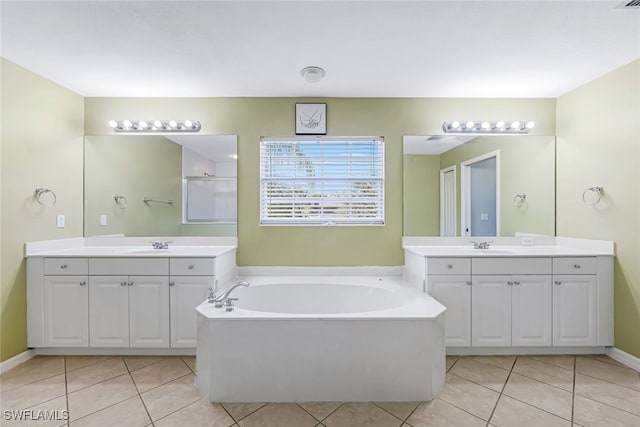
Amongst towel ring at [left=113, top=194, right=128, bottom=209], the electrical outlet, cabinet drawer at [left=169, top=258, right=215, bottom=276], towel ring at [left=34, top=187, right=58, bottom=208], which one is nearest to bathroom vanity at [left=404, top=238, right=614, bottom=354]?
the electrical outlet

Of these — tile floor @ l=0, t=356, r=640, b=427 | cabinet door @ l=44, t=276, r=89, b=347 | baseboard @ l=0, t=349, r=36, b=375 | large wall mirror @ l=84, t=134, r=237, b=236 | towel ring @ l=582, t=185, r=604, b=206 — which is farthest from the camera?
large wall mirror @ l=84, t=134, r=237, b=236

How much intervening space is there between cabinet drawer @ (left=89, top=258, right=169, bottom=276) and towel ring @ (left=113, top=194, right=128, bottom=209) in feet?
2.39

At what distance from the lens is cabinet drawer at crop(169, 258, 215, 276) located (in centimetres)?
239

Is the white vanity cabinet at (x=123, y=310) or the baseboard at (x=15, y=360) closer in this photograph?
the baseboard at (x=15, y=360)

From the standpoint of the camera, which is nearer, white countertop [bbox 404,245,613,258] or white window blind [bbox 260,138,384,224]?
white countertop [bbox 404,245,613,258]

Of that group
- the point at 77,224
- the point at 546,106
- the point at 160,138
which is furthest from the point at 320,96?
the point at 77,224

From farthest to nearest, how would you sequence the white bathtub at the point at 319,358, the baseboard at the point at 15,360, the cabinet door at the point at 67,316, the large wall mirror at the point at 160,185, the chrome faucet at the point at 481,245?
the large wall mirror at the point at 160,185 → the chrome faucet at the point at 481,245 → the cabinet door at the point at 67,316 → the baseboard at the point at 15,360 → the white bathtub at the point at 319,358

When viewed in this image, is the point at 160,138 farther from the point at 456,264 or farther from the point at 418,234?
the point at 456,264

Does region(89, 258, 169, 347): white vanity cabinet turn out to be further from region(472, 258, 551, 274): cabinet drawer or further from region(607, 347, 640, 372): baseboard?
region(607, 347, 640, 372): baseboard

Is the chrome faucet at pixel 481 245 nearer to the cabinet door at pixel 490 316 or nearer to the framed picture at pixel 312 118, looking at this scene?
the cabinet door at pixel 490 316

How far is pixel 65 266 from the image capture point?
7.78ft

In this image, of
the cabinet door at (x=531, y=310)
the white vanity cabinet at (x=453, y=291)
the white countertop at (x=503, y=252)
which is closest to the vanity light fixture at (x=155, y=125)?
the white countertop at (x=503, y=252)

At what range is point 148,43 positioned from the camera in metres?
1.98

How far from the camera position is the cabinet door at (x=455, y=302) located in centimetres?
237
